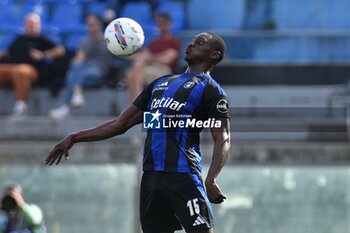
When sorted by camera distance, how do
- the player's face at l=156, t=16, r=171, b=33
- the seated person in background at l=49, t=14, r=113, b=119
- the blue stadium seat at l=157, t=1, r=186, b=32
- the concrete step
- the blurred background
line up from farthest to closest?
the blue stadium seat at l=157, t=1, r=186, b=32 → the seated person in background at l=49, t=14, r=113, b=119 → the concrete step → the player's face at l=156, t=16, r=171, b=33 → the blurred background

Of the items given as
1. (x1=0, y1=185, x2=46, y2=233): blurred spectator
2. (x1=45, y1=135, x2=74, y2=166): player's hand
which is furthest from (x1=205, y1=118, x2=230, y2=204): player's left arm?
(x1=0, y1=185, x2=46, y2=233): blurred spectator

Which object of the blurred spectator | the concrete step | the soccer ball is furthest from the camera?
the concrete step

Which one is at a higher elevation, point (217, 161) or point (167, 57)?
point (167, 57)

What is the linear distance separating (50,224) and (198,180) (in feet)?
24.4

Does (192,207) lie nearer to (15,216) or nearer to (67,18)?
(15,216)

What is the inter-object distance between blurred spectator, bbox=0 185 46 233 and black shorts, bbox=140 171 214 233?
5655mm

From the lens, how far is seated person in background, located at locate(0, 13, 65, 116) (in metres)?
13.6

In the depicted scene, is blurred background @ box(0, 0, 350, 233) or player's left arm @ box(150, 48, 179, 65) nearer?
blurred background @ box(0, 0, 350, 233)

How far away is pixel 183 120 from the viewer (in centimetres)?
651

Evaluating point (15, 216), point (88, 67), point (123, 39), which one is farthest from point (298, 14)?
point (123, 39)

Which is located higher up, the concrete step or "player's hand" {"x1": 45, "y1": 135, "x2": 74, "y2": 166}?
"player's hand" {"x1": 45, "y1": 135, "x2": 74, "y2": 166}

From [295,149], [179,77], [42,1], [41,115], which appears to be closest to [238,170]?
[295,149]

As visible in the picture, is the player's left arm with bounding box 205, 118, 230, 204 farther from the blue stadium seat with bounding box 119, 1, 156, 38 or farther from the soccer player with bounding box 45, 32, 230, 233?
the blue stadium seat with bounding box 119, 1, 156, 38

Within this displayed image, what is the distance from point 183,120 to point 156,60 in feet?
22.4
